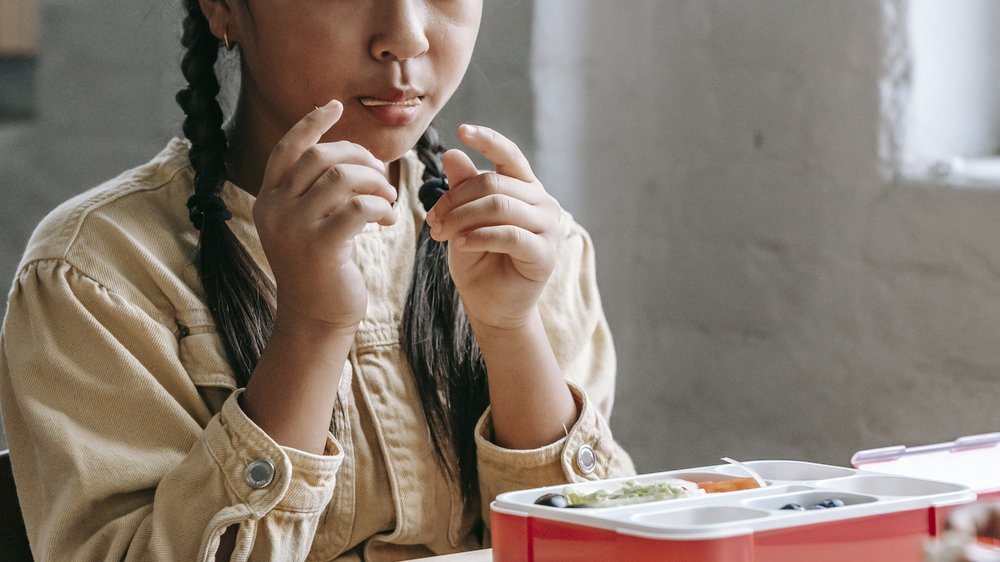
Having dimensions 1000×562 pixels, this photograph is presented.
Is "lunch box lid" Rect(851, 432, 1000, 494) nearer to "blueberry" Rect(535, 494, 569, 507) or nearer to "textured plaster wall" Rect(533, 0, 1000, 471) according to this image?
"blueberry" Rect(535, 494, 569, 507)

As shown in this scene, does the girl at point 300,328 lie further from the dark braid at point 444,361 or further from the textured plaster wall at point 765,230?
the textured plaster wall at point 765,230

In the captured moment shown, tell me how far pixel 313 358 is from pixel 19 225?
2.62 feet

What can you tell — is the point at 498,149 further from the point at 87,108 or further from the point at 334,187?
the point at 87,108

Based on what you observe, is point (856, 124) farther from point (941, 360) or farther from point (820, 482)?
point (820, 482)

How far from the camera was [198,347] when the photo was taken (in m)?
1.00

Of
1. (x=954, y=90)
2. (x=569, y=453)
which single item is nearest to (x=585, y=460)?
(x=569, y=453)

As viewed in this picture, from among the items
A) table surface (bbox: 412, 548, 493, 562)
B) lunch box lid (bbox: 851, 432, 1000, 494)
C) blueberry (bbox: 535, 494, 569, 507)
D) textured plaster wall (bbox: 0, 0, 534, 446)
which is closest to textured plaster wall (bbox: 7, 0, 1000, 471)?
textured plaster wall (bbox: 0, 0, 534, 446)

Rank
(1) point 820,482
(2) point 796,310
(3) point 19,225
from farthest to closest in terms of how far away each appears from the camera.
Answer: (2) point 796,310
(3) point 19,225
(1) point 820,482

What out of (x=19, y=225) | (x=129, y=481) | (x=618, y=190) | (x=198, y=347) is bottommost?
(x=129, y=481)

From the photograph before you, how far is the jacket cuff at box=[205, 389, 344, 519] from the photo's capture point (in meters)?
0.87

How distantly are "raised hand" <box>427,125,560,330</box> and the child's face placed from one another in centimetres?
10

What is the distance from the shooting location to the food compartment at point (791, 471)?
0.74 m

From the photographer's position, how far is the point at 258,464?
874 mm

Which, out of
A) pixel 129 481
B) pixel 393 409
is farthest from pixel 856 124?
pixel 129 481
